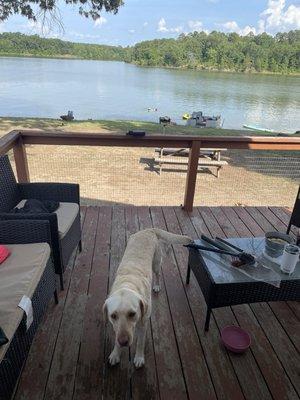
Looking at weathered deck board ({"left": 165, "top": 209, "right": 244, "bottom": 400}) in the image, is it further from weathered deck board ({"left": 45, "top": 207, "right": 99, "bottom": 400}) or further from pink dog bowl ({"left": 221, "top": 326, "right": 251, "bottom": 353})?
weathered deck board ({"left": 45, "top": 207, "right": 99, "bottom": 400})

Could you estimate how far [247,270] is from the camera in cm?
→ 221

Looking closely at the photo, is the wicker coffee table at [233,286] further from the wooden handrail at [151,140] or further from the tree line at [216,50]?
the tree line at [216,50]

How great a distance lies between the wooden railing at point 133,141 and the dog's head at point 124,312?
2293mm

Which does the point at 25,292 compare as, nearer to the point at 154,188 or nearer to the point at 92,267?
the point at 92,267

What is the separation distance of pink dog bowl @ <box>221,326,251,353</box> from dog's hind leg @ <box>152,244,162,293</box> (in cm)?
65

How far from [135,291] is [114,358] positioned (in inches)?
21.1

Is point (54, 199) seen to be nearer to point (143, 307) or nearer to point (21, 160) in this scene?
point (21, 160)

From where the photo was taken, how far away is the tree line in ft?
185

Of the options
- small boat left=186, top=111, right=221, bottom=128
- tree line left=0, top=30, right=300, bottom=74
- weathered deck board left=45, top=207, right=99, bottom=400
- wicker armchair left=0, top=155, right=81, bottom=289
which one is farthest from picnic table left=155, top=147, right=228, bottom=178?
tree line left=0, top=30, right=300, bottom=74

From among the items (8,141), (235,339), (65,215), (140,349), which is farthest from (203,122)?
(140,349)

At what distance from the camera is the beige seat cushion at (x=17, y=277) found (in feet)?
5.43

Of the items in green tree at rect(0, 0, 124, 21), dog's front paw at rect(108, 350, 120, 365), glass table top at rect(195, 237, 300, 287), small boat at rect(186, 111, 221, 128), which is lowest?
small boat at rect(186, 111, 221, 128)

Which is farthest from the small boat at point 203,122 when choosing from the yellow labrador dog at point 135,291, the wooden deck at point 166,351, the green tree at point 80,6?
the yellow labrador dog at point 135,291

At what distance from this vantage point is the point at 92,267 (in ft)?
9.89
